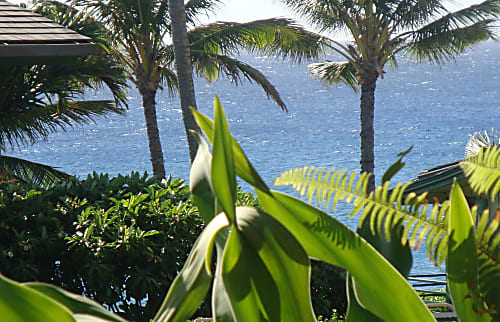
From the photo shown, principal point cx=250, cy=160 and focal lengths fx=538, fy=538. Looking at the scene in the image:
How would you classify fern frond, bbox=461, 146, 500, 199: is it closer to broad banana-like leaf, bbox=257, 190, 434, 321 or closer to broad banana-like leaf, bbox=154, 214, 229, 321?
broad banana-like leaf, bbox=257, 190, 434, 321

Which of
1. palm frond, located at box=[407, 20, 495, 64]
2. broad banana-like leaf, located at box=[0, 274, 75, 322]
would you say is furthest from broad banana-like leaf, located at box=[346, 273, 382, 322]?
palm frond, located at box=[407, 20, 495, 64]

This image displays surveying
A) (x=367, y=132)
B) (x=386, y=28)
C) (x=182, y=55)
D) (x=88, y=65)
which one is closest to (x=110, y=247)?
(x=88, y=65)

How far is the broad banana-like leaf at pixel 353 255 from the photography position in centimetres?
81

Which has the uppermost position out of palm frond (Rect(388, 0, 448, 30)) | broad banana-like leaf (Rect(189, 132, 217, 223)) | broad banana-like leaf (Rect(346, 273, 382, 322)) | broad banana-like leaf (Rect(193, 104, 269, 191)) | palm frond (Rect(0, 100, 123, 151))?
palm frond (Rect(388, 0, 448, 30))

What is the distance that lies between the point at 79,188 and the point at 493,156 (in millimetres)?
4314

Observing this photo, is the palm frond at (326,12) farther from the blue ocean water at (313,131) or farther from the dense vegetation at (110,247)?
the blue ocean water at (313,131)

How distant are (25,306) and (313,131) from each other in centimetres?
6090

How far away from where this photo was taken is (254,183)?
32.2 inches

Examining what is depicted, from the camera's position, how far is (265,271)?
78cm

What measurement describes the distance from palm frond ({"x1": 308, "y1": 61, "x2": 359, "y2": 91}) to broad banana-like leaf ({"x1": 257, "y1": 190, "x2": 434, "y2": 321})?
14.3 meters

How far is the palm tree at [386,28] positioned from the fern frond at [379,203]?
35.7ft

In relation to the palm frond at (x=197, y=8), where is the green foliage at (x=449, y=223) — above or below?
below

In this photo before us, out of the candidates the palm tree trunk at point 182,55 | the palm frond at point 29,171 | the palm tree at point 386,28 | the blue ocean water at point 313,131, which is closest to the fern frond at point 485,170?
the palm tree trunk at point 182,55

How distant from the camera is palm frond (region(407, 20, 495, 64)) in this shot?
11.9 metres
